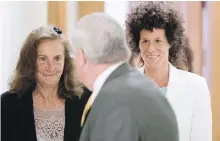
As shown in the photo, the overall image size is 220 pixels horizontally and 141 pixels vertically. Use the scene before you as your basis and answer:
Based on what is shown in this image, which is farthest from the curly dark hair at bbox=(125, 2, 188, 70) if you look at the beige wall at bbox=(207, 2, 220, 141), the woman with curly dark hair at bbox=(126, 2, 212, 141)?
the beige wall at bbox=(207, 2, 220, 141)

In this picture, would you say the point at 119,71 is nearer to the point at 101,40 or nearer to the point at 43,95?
the point at 101,40

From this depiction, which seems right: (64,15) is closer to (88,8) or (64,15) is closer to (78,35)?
(88,8)

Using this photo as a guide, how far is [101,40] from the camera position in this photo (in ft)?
4.58

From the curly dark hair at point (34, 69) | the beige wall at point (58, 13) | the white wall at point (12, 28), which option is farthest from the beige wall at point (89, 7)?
the curly dark hair at point (34, 69)

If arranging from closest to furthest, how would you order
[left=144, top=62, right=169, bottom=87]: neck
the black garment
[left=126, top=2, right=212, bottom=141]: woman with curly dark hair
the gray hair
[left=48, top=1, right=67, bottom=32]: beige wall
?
the gray hair → the black garment → [left=126, top=2, right=212, bottom=141]: woman with curly dark hair → [left=144, top=62, right=169, bottom=87]: neck → [left=48, top=1, right=67, bottom=32]: beige wall

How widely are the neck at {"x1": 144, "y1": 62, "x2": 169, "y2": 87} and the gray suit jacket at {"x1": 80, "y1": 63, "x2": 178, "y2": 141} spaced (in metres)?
0.96

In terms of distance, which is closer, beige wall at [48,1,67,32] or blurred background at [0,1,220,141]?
blurred background at [0,1,220,141]

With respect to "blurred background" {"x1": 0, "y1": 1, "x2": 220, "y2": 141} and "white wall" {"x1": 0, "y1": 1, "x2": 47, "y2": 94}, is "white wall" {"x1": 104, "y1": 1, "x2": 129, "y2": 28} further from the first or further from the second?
"white wall" {"x1": 0, "y1": 1, "x2": 47, "y2": 94}

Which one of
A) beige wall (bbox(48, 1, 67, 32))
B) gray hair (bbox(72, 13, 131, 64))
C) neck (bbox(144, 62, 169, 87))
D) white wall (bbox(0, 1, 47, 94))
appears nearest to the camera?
gray hair (bbox(72, 13, 131, 64))

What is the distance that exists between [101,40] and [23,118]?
2.98ft

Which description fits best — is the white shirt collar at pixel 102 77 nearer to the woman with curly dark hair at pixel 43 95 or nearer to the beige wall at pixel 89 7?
the woman with curly dark hair at pixel 43 95

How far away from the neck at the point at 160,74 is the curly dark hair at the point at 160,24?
133 millimetres

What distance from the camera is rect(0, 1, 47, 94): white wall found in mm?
2785

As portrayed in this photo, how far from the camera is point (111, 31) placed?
1418mm
